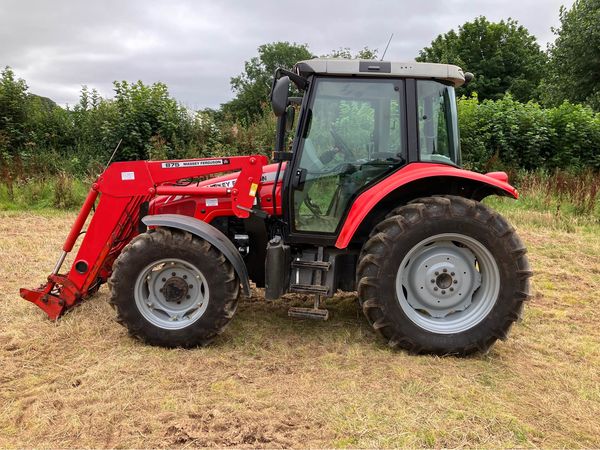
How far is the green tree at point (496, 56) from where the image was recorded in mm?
27688

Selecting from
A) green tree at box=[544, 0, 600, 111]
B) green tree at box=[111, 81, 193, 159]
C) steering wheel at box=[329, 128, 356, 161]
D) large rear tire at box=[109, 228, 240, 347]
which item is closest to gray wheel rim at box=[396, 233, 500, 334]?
steering wheel at box=[329, 128, 356, 161]

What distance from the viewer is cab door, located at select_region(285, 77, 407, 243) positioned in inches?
146

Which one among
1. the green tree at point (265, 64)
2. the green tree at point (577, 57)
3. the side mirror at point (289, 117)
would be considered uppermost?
the green tree at point (265, 64)

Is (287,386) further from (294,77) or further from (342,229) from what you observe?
(294,77)

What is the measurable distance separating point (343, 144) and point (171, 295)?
1727mm

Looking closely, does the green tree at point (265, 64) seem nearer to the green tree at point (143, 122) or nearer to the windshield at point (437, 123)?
the green tree at point (143, 122)

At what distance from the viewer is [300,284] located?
3844mm

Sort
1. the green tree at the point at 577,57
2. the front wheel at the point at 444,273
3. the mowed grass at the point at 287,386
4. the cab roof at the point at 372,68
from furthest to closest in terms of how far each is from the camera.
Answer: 1. the green tree at the point at 577,57
2. the cab roof at the point at 372,68
3. the front wheel at the point at 444,273
4. the mowed grass at the point at 287,386

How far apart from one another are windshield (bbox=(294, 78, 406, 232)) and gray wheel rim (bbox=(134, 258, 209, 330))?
0.98 m

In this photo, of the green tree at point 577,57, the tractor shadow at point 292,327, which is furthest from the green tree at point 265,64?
the tractor shadow at point 292,327

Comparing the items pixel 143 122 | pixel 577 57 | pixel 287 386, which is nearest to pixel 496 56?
pixel 577 57

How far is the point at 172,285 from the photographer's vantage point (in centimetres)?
371

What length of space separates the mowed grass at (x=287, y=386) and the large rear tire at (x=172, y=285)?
15 cm

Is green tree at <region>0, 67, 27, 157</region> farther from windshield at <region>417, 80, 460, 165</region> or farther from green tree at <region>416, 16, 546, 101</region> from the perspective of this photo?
green tree at <region>416, 16, 546, 101</region>
